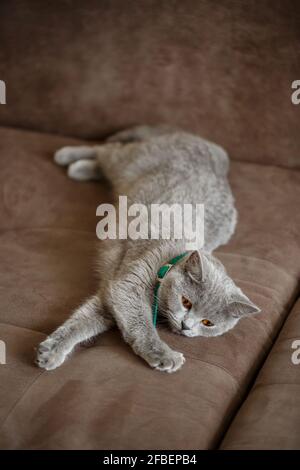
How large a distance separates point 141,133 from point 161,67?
31 centimetres

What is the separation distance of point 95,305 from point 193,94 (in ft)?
3.83

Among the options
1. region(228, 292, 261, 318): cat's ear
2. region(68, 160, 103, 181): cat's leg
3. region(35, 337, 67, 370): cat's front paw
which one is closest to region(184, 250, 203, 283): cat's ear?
region(228, 292, 261, 318): cat's ear

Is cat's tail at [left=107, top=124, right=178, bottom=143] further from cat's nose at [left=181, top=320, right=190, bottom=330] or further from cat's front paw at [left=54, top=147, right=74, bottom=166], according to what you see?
cat's nose at [left=181, top=320, right=190, bottom=330]

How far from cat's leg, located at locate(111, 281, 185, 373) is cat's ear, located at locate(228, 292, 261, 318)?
217 millimetres

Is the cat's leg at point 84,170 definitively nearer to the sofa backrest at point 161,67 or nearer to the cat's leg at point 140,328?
the sofa backrest at point 161,67

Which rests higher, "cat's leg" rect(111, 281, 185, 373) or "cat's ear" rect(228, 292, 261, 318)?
"cat's ear" rect(228, 292, 261, 318)

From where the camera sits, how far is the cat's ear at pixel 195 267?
59.4 inches

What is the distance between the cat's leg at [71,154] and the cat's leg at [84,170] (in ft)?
0.20

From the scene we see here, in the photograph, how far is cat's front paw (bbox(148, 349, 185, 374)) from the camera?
137 cm

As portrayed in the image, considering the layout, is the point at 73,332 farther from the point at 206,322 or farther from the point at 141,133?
the point at 141,133

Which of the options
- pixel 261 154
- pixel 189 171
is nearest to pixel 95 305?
pixel 189 171

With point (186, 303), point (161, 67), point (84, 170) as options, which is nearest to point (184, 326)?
point (186, 303)

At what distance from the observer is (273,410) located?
1.27 meters
